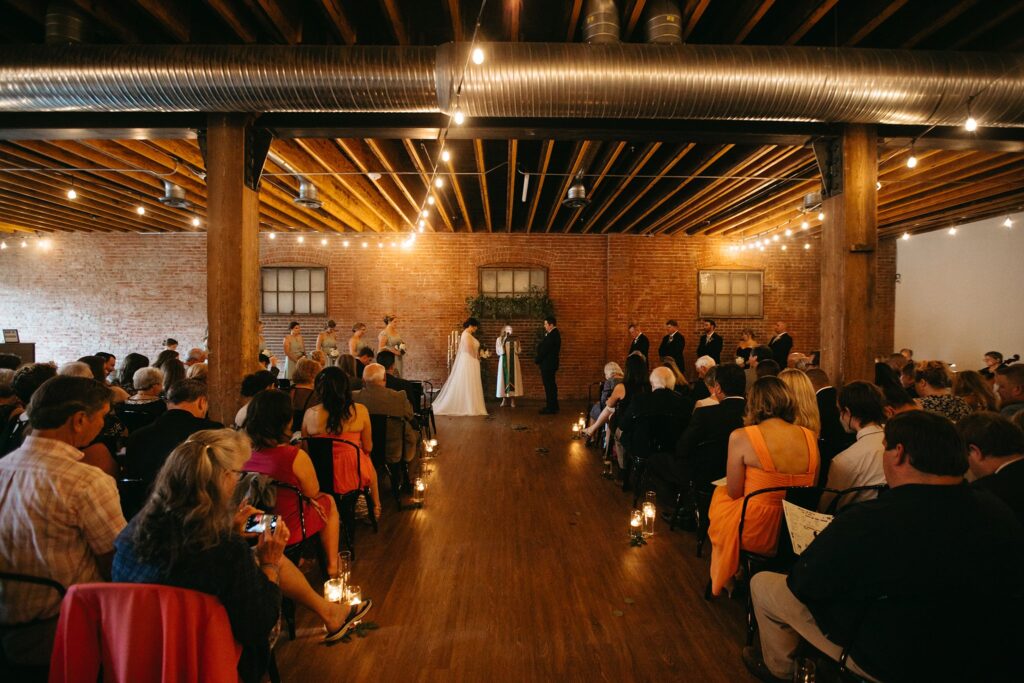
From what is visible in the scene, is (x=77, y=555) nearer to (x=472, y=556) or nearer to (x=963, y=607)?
(x=472, y=556)

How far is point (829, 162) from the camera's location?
5.01 metres

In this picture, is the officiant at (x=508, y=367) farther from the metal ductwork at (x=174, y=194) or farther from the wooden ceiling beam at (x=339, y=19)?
the wooden ceiling beam at (x=339, y=19)

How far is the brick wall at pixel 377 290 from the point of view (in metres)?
11.1

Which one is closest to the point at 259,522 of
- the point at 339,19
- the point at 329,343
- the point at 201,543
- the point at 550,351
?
the point at 201,543

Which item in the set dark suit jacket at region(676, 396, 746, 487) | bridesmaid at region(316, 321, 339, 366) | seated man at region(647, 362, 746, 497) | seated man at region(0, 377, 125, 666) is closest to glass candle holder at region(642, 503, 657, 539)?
seated man at region(647, 362, 746, 497)

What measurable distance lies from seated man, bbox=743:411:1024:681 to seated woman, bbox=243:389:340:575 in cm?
223

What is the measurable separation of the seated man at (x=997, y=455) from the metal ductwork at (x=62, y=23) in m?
5.90

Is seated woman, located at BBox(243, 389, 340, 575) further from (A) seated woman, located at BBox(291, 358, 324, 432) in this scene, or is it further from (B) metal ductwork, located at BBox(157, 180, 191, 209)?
(B) metal ductwork, located at BBox(157, 180, 191, 209)

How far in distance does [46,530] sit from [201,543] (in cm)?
64

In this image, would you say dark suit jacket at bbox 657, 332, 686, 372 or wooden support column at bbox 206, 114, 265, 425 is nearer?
wooden support column at bbox 206, 114, 265, 425

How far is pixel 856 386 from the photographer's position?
8.94ft

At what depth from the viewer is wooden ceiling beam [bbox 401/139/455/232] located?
5873 mm

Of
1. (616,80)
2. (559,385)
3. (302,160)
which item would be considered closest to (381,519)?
(616,80)

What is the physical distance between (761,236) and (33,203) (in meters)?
13.5
